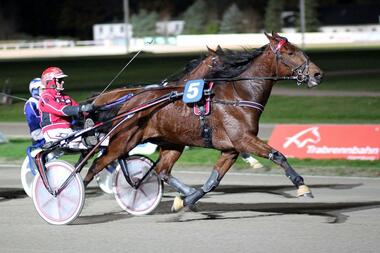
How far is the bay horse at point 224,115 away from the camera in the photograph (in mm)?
9148

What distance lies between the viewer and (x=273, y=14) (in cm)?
9019

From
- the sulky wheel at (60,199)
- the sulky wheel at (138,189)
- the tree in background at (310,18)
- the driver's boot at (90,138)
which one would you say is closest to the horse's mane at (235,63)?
the sulky wheel at (138,189)

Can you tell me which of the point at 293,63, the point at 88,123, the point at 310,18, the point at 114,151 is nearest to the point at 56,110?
the point at 88,123

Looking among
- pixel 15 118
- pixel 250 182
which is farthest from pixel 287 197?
pixel 15 118

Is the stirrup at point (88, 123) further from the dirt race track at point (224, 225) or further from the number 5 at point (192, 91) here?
the number 5 at point (192, 91)

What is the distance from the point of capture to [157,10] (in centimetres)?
10712

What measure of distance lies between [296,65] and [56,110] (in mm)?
2588

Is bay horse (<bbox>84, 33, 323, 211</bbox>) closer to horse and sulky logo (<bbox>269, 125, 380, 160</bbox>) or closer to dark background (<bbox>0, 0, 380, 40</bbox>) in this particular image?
horse and sulky logo (<bbox>269, 125, 380, 160</bbox>)

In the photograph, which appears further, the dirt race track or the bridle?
the bridle

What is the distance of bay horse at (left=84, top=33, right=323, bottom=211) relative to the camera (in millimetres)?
9148

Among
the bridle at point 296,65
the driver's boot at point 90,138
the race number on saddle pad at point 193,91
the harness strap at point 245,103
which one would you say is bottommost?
the driver's boot at point 90,138

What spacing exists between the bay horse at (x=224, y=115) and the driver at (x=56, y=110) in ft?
1.60

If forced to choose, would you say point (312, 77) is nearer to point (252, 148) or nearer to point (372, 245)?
point (252, 148)

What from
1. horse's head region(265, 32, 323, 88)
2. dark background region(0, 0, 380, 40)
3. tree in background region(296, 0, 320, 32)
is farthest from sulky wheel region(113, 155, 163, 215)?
dark background region(0, 0, 380, 40)
